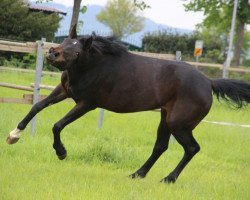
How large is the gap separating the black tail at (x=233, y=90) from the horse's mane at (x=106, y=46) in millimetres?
1437

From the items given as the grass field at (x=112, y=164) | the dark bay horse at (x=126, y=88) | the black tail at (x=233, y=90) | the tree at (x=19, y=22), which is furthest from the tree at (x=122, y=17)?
the dark bay horse at (x=126, y=88)

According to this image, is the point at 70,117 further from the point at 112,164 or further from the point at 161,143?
the point at 112,164

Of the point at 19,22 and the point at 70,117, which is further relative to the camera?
the point at 19,22

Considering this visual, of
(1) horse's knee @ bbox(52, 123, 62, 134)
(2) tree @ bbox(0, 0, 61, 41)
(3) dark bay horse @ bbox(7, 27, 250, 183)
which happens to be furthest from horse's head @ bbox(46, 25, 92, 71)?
(2) tree @ bbox(0, 0, 61, 41)

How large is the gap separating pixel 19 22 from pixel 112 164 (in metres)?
23.3

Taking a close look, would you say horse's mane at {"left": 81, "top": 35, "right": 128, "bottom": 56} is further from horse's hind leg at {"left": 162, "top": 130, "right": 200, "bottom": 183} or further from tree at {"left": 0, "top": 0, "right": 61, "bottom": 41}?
tree at {"left": 0, "top": 0, "right": 61, "bottom": 41}

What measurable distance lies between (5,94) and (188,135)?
8.73 m

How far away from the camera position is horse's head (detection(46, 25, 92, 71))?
19.8 feet

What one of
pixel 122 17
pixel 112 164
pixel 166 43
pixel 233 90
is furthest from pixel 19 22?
pixel 122 17

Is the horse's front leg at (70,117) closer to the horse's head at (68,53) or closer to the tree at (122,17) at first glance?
the horse's head at (68,53)

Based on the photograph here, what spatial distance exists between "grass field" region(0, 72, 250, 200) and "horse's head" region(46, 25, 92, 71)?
1358mm

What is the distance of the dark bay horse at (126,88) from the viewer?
650 centimetres

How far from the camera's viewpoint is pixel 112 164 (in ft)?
25.4

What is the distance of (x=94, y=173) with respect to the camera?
22.9ft
